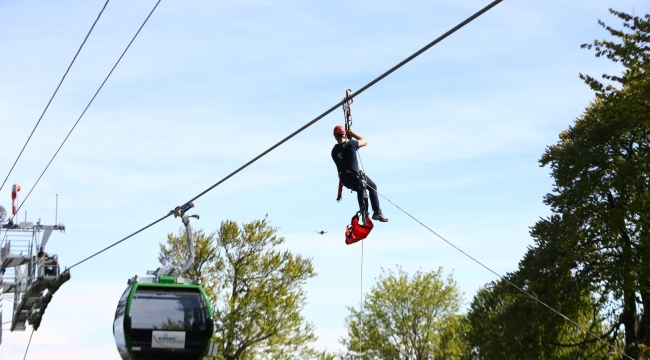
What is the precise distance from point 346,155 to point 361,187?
63 centimetres

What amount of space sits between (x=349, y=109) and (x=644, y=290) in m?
19.9

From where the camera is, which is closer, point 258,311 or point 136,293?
point 136,293

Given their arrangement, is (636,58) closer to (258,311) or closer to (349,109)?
(349,109)

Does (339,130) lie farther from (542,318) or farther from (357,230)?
(542,318)

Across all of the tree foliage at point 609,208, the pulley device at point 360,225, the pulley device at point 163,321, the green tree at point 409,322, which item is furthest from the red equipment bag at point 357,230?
the green tree at point 409,322

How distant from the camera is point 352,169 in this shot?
15125 mm

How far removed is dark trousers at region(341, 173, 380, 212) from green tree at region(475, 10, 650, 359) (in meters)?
16.8

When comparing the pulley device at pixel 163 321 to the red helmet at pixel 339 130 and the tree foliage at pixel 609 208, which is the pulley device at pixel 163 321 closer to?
the red helmet at pixel 339 130

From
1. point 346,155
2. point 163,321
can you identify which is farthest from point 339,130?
point 163,321

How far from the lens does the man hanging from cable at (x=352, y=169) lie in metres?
14.8

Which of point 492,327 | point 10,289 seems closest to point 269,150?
point 10,289

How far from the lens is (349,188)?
607 inches

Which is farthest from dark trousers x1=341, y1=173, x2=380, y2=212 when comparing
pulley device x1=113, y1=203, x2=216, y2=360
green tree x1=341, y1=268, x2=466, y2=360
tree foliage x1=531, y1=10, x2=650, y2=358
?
green tree x1=341, y1=268, x2=466, y2=360

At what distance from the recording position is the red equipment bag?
15336 mm
